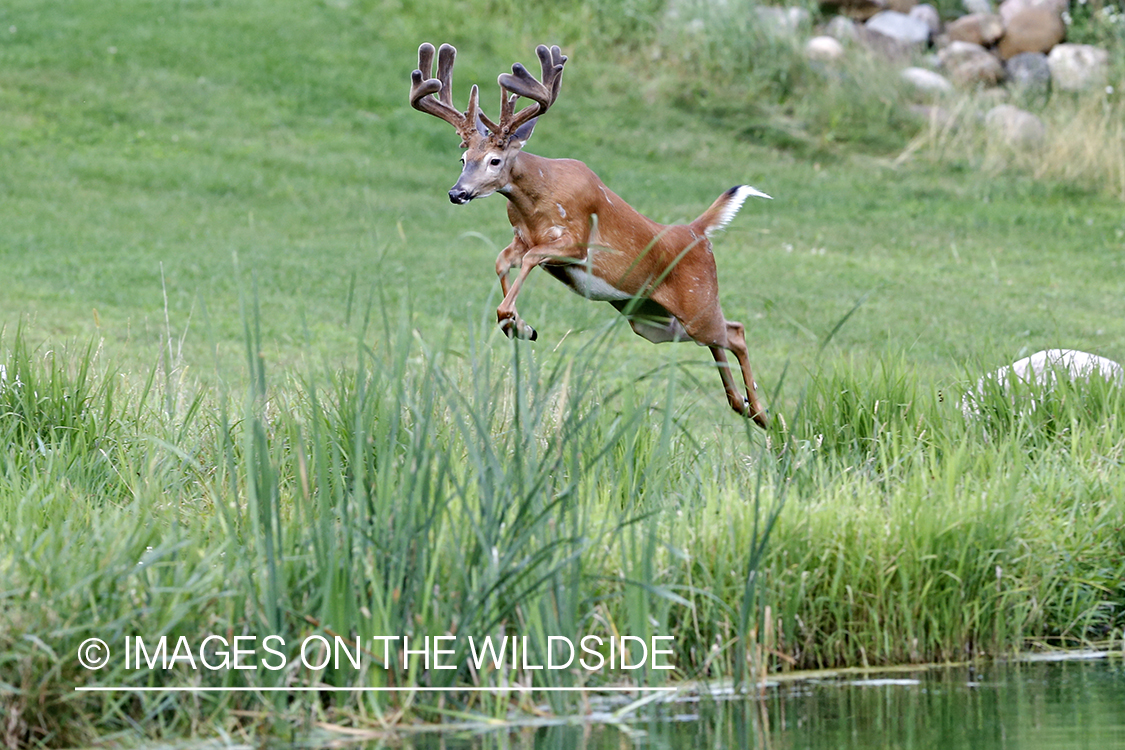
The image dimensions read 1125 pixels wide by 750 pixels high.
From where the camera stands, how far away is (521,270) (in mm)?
5441

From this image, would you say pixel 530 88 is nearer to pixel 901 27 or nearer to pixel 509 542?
pixel 509 542

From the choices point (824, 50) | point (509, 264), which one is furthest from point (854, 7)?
point (509, 264)

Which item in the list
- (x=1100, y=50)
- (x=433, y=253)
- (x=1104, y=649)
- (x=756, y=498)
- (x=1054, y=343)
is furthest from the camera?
(x=1100, y=50)

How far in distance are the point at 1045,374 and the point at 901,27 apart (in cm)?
1709

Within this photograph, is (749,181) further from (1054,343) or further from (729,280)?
(1054,343)

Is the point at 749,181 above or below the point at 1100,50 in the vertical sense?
below

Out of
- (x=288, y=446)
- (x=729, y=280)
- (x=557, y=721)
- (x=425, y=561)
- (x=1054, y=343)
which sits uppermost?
(x=729, y=280)

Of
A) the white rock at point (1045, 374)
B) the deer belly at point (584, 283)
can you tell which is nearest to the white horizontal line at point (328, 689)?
the deer belly at point (584, 283)

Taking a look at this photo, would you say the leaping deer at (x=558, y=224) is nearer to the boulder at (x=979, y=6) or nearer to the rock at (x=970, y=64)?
the rock at (x=970, y=64)

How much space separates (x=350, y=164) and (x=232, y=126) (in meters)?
2.05

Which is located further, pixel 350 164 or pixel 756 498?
pixel 350 164

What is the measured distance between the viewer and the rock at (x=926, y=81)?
21.6 metres

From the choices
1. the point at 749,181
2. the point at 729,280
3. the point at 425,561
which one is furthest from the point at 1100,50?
the point at 425,561

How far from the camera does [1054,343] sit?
11.6 metres
